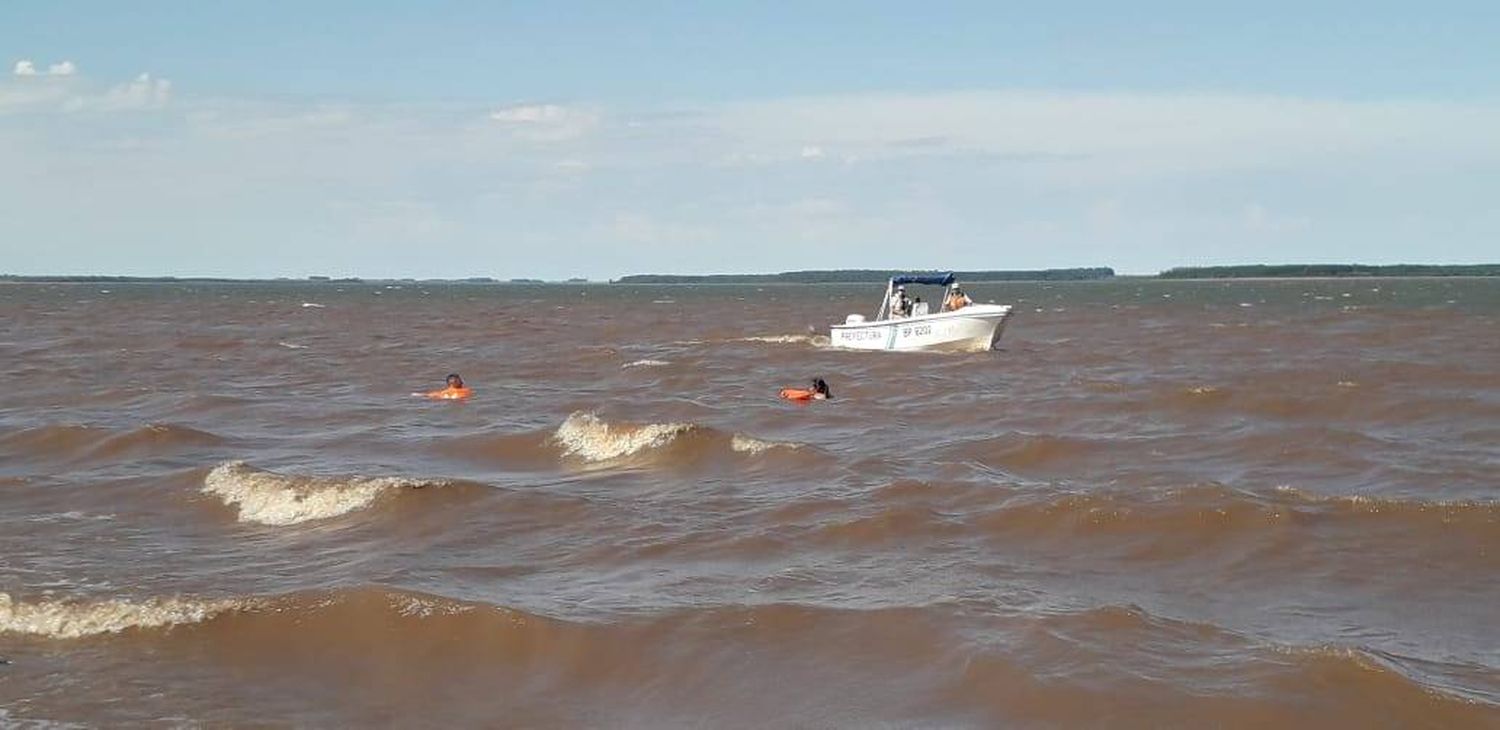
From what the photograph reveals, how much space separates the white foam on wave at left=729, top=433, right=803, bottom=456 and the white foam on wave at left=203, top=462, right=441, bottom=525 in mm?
5131

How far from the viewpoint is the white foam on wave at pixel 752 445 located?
20.9 m

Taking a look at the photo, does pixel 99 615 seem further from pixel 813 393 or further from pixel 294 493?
pixel 813 393

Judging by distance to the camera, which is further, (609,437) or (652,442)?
(609,437)

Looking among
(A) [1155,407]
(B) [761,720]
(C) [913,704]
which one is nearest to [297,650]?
(B) [761,720]

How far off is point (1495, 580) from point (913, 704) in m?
6.35

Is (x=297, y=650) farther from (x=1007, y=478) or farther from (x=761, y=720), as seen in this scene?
(x=1007, y=478)

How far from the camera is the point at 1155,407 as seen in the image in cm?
2638

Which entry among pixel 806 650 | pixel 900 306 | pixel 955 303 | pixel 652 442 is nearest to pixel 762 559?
pixel 806 650

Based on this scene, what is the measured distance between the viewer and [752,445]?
21203 millimetres

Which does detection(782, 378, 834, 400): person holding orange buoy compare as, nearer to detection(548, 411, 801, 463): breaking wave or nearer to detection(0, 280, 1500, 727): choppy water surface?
detection(0, 280, 1500, 727): choppy water surface

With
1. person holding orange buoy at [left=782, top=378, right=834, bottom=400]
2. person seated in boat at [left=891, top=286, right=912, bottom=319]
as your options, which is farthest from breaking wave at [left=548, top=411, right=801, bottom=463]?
person seated in boat at [left=891, top=286, right=912, bottom=319]

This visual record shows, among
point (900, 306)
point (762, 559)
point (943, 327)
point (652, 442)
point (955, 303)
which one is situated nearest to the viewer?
point (762, 559)

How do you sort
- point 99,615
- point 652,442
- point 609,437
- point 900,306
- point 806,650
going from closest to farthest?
point 806,650, point 99,615, point 652,442, point 609,437, point 900,306

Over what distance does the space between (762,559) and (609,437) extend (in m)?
8.87
